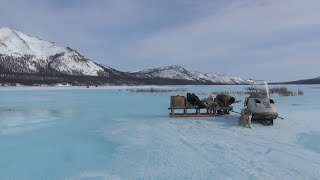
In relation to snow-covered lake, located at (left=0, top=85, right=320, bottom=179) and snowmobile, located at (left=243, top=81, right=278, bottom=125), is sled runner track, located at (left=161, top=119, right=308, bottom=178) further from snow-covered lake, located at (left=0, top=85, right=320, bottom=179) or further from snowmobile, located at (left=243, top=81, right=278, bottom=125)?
snowmobile, located at (left=243, top=81, right=278, bottom=125)

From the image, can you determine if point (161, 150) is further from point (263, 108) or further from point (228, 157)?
point (263, 108)

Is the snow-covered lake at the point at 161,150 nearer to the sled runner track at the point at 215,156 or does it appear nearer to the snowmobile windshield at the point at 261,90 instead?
the sled runner track at the point at 215,156

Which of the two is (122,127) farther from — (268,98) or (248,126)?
(268,98)

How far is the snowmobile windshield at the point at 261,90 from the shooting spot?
16.2 m

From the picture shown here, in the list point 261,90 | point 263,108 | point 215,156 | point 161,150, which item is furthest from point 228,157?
point 261,90

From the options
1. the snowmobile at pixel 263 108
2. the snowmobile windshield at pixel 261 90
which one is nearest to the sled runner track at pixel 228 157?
the snowmobile at pixel 263 108

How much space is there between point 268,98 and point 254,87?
257 cm

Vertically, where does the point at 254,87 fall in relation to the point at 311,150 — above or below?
above

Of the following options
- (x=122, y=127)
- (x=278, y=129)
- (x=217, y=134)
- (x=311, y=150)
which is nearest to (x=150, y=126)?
(x=122, y=127)

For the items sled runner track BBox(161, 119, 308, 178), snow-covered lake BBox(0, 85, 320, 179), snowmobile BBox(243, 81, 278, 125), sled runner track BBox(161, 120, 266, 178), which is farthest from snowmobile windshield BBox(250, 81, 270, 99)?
sled runner track BBox(161, 120, 266, 178)

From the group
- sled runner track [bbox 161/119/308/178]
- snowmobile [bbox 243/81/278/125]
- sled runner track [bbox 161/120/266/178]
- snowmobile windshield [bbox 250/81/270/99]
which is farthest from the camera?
snowmobile windshield [bbox 250/81/270/99]

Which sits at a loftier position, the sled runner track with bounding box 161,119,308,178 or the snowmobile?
the snowmobile

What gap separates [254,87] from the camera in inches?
728

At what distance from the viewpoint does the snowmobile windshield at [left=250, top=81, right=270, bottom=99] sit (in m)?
16.2
